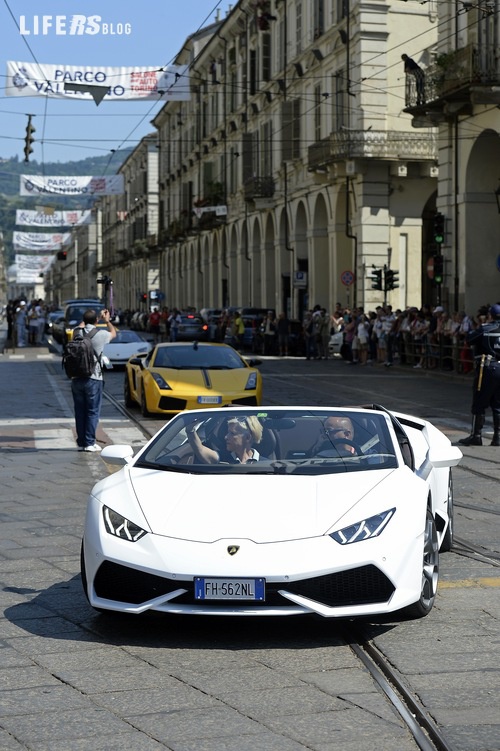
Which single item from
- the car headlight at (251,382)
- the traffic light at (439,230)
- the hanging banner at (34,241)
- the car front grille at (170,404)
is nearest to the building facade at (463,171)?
the traffic light at (439,230)

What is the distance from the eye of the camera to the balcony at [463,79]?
28953 millimetres

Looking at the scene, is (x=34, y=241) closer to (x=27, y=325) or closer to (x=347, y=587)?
(x=27, y=325)

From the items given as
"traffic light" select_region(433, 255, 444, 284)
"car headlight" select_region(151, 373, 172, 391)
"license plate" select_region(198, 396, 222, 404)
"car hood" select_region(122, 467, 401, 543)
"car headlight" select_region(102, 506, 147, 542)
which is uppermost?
"traffic light" select_region(433, 255, 444, 284)

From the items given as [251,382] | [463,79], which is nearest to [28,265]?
[463,79]

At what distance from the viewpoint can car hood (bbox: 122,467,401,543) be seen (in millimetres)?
5977

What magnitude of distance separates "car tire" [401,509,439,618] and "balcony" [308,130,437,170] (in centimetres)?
3373

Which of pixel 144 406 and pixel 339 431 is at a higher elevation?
pixel 339 431

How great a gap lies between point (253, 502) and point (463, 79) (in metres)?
24.9

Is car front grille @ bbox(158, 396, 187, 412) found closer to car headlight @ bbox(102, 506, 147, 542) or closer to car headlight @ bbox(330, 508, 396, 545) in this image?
car headlight @ bbox(102, 506, 147, 542)

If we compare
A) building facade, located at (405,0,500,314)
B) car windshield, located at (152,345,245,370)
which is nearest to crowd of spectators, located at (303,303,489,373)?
building facade, located at (405,0,500,314)

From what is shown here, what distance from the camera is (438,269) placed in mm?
32469

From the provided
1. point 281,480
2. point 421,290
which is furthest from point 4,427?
point 421,290

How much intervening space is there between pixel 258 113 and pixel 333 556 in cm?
4978

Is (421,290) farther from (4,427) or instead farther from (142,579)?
(142,579)
